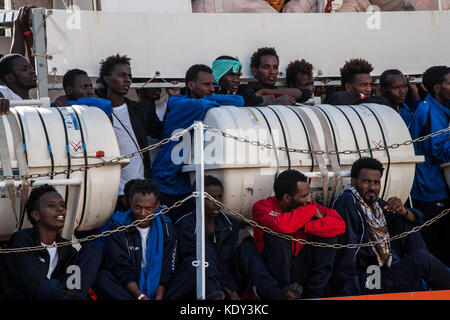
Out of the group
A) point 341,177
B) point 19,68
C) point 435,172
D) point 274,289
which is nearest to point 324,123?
point 341,177

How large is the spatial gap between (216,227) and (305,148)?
3.53 ft

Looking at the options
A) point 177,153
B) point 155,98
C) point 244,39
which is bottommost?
point 177,153

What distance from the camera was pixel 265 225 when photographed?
217 inches

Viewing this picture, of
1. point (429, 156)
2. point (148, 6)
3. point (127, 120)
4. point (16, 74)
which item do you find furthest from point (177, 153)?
point (148, 6)

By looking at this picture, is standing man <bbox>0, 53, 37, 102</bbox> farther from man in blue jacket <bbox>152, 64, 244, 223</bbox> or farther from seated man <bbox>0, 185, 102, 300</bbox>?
seated man <bbox>0, 185, 102, 300</bbox>

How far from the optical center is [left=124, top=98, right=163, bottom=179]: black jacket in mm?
6301

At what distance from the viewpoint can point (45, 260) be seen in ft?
16.9

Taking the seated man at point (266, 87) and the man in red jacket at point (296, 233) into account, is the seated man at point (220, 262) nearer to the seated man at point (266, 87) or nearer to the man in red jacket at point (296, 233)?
the man in red jacket at point (296, 233)

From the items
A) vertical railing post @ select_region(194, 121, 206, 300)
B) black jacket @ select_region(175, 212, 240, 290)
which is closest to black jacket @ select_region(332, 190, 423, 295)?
black jacket @ select_region(175, 212, 240, 290)

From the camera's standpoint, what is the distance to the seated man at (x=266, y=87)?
678cm

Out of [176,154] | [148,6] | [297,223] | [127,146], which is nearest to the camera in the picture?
[297,223]

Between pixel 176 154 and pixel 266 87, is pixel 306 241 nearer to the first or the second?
pixel 176 154

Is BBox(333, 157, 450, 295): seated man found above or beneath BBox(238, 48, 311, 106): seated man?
beneath
